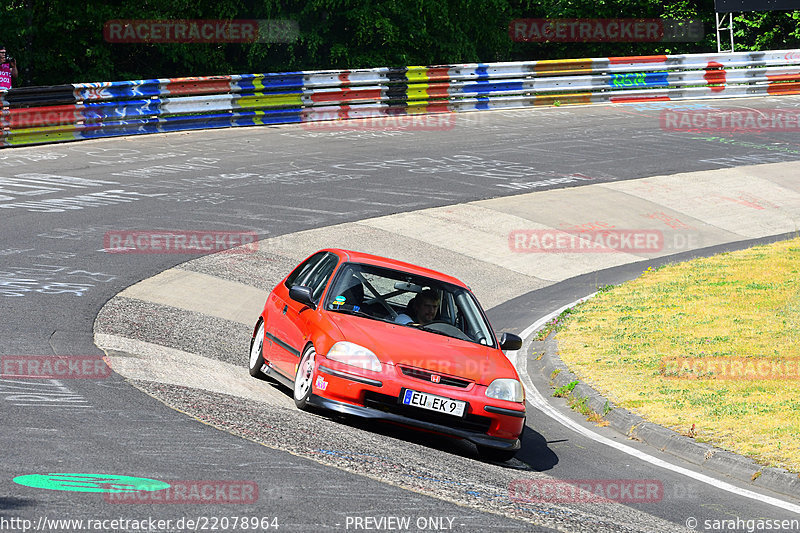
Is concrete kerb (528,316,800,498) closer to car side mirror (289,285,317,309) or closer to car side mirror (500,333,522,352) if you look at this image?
car side mirror (500,333,522,352)

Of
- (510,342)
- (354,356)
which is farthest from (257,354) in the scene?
(510,342)

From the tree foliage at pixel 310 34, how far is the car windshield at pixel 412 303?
2045 cm

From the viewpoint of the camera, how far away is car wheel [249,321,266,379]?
1054 cm

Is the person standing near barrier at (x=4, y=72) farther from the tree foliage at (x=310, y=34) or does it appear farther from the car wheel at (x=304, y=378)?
the car wheel at (x=304, y=378)

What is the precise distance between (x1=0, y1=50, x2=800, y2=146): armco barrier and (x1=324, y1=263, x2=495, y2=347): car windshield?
49.8 ft

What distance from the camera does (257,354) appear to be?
35.0ft

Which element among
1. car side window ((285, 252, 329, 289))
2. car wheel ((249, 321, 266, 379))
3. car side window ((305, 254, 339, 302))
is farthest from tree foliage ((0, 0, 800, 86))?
car side window ((305, 254, 339, 302))

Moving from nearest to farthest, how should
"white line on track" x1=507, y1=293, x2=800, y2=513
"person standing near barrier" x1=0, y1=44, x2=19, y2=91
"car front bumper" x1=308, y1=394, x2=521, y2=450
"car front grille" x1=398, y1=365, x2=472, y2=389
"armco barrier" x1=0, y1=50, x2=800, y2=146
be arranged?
"white line on track" x1=507, y1=293, x2=800, y2=513 < "car front bumper" x1=308, y1=394, x2=521, y2=450 < "car front grille" x1=398, y1=365, x2=472, y2=389 < "person standing near barrier" x1=0, y1=44, x2=19, y2=91 < "armco barrier" x1=0, y1=50, x2=800, y2=146

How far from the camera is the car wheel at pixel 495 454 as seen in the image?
8594 mm

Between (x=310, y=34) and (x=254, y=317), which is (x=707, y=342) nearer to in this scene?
(x=254, y=317)

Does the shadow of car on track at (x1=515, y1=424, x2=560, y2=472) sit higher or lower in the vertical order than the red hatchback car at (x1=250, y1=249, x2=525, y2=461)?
lower

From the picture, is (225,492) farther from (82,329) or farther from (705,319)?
(705,319)

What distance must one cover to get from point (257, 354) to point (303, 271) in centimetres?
102

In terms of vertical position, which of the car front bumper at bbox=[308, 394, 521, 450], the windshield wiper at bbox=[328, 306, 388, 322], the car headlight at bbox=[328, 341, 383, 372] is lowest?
the car front bumper at bbox=[308, 394, 521, 450]
